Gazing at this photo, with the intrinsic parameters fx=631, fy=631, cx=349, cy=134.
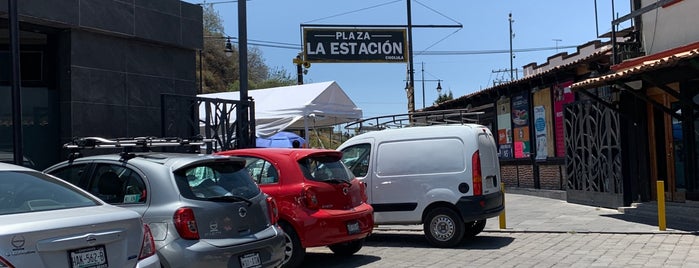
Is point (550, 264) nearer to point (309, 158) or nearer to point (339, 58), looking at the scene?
point (309, 158)

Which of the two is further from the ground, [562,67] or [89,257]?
[562,67]

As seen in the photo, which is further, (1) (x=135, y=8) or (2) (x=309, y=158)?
(1) (x=135, y=8)

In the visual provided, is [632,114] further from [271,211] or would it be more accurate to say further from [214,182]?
[214,182]

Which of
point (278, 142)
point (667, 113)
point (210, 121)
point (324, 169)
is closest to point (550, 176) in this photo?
point (667, 113)

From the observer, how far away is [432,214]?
32.5ft

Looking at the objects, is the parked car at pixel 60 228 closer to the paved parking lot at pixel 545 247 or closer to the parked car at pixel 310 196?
the parked car at pixel 310 196

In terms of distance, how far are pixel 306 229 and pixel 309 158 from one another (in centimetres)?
98

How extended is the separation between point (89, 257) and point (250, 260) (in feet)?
6.33

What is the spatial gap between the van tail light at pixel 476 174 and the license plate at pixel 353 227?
238cm

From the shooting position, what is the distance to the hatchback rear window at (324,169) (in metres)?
7.98

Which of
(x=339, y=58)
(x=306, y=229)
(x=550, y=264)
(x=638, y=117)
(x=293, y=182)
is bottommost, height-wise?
(x=550, y=264)

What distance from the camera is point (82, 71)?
1124 cm

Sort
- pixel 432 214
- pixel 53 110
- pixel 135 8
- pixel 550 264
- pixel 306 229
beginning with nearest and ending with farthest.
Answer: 1. pixel 306 229
2. pixel 550 264
3. pixel 432 214
4. pixel 53 110
5. pixel 135 8

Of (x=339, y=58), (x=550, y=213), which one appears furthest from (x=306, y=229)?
(x=339, y=58)
